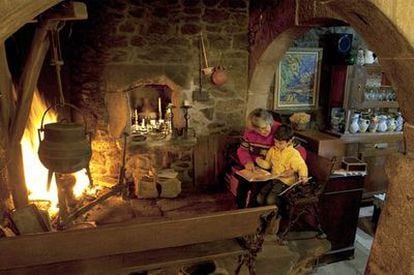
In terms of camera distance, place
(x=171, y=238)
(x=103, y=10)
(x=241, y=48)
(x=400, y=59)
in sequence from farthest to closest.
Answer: (x=241, y=48)
(x=103, y=10)
(x=171, y=238)
(x=400, y=59)

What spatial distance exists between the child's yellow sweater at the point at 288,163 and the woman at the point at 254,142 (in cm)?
28

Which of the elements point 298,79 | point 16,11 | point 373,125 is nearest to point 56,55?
point 16,11

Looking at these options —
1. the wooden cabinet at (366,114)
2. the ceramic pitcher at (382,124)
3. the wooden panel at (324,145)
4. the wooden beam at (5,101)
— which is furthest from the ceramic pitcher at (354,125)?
the wooden beam at (5,101)

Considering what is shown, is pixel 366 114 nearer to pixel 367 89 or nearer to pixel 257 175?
pixel 367 89

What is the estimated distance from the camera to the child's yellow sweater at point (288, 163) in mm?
3523

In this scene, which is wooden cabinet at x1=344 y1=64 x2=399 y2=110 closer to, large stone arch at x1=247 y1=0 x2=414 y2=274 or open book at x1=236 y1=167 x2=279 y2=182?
open book at x1=236 y1=167 x2=279 y2=182

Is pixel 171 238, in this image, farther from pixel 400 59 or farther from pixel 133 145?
pixel 133 145

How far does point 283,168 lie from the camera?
363 cm

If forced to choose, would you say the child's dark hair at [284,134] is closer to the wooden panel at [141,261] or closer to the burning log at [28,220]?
the wooden panel at [141,261]

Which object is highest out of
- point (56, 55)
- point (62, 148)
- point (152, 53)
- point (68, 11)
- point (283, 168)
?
point (68, 11)

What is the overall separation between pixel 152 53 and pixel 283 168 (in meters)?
2.30

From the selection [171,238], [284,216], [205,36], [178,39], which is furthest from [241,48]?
[171,238]

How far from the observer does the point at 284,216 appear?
12.6ft

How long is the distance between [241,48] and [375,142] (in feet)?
8.12
